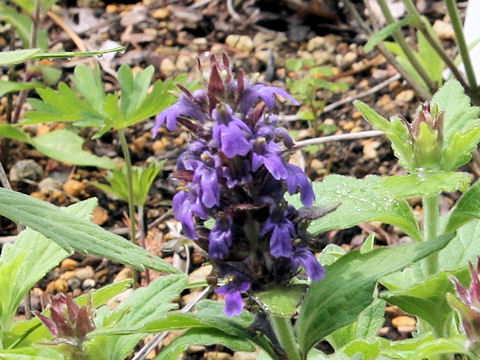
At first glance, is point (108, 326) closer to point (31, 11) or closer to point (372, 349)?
point (372, 349)

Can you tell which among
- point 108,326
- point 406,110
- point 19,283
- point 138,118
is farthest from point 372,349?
point 406,110

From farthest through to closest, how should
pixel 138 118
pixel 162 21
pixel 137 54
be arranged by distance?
pixel 162 21
pixel 137 54
pixel 138 118

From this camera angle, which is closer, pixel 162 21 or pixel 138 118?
pixel 138 118

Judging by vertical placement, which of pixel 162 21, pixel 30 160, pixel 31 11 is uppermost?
pixel 31 11

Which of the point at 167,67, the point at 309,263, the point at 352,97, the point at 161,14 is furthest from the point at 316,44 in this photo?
the point at 309,263

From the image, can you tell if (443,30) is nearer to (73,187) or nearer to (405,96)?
(405,96)

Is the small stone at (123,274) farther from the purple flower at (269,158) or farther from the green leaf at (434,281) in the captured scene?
the purple flower at (269,158)

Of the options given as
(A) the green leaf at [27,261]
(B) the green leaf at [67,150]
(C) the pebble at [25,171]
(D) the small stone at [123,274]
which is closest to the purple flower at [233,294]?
(A) the green leaf at [27,261]
